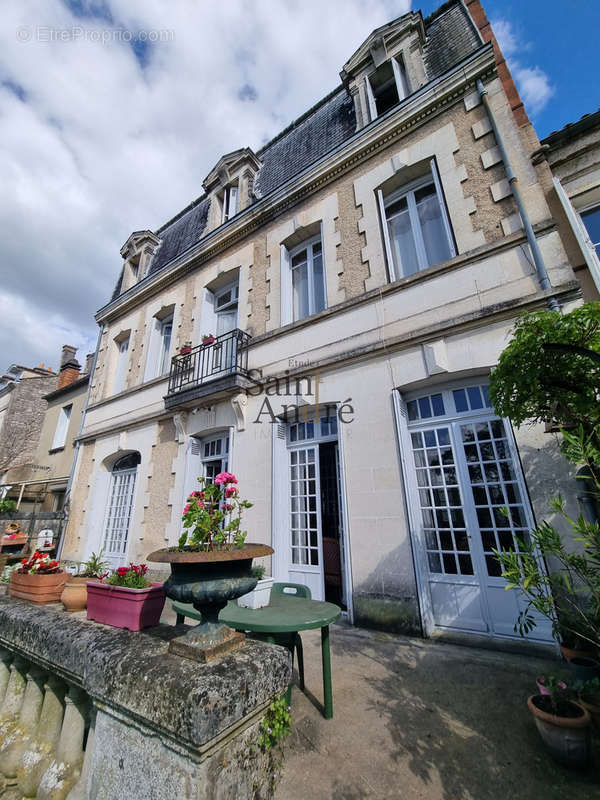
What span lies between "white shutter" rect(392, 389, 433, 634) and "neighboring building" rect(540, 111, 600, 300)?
2.82 metres

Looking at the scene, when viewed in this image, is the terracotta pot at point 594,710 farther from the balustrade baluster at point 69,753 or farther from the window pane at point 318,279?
the window pane at point 318,279

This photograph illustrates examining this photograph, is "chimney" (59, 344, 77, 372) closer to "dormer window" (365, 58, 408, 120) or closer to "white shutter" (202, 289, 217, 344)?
"white shutter" (202, 289, 217, 344)

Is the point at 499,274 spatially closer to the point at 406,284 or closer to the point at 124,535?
the point at 406,284

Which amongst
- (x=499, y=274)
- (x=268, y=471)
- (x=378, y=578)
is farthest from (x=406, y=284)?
(x=378, y=578)

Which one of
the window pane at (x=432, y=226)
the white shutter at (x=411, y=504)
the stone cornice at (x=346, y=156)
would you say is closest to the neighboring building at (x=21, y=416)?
the stone cornice at (x=346, y=156)

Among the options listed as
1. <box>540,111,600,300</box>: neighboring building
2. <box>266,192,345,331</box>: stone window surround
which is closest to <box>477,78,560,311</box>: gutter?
<box>540,111,600,300</box>: neighboring building

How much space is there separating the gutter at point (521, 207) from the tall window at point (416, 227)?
797mm

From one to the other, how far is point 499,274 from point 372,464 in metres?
2.71

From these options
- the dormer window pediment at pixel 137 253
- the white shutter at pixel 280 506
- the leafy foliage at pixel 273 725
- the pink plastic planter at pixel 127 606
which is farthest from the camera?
the dormer window pediment at pixel 137 253

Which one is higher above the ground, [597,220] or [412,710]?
[597,220]

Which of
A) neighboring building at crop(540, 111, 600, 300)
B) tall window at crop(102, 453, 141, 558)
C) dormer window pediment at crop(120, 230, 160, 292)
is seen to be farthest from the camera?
dormer window pediment at crop(120, 230, 160, 292)

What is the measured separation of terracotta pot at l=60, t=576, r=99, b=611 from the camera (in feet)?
7.40

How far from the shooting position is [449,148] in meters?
4.79

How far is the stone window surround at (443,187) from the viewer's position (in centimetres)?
442
